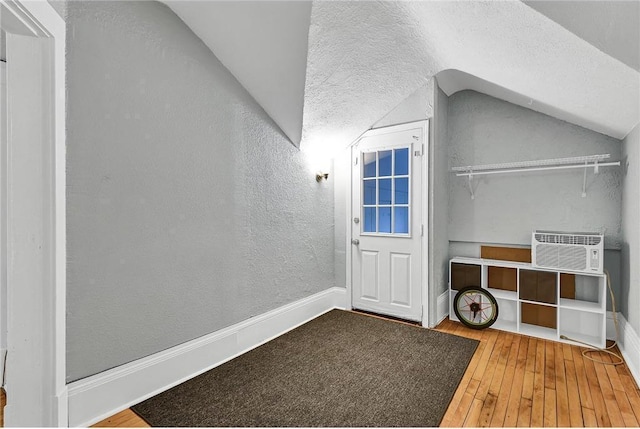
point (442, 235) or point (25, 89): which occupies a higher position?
point (25, 89)

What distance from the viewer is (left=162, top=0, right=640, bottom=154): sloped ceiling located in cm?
156

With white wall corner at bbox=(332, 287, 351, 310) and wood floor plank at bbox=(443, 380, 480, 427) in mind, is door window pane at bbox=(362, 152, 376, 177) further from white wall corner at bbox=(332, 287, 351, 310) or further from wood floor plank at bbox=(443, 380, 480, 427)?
Answer: wood floor plank at bbox=(443, 380, 480, 427)

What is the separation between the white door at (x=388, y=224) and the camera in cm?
309

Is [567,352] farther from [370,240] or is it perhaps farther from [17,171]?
[17,171]

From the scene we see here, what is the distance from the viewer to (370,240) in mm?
3389

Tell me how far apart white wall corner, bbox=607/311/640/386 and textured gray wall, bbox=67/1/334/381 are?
8.66ft

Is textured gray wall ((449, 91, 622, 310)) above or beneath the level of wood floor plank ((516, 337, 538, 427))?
above

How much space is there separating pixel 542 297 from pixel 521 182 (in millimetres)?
1087

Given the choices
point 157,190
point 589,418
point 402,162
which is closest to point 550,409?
point 589,418

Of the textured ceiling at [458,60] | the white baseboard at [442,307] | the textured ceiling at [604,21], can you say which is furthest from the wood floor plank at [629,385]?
the textured ceiling at [604,21]

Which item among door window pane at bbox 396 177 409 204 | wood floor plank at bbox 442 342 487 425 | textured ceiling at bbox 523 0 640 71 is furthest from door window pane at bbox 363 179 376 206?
textured ceiling at bbox 523 0 640 71

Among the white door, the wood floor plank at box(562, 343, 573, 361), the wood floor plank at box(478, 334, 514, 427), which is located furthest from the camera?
the white door

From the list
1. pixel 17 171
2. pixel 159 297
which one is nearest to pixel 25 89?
pixel 17 171

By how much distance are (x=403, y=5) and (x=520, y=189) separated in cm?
216
